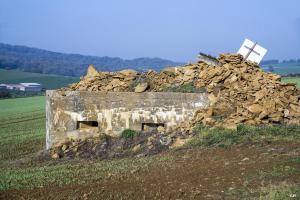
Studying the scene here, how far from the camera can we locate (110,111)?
47.0 feet

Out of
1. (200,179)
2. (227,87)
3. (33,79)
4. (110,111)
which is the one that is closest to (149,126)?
(110,111)

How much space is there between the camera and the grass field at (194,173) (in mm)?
7637

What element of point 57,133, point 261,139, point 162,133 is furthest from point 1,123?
point 261,139

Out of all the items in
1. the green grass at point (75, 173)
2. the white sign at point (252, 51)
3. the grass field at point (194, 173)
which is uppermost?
the white sign at point (252, 51)

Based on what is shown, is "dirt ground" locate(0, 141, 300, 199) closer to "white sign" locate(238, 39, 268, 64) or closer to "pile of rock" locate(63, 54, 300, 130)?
"pile of rock" locate(63, 54, 300, 130)

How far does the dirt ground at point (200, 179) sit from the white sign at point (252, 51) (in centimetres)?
608

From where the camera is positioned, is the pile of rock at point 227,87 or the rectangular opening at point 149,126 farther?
the rectangular opening at point 149,126

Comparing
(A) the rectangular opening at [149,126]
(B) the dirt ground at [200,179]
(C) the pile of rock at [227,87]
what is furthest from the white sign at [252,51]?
(B) the dirt ground at [200,179]

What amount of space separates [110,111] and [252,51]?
5434 mm

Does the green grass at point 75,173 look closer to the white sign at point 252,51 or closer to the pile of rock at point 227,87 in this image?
the pile of rock at point 227,87

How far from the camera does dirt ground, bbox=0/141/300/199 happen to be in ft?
25.0

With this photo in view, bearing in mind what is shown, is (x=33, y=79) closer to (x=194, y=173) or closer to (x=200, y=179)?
(x=194, y=173)

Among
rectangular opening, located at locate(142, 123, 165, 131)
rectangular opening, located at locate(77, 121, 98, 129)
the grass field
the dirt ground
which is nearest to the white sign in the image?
rectangular opening, located at locate(142, 123, 165, 131)

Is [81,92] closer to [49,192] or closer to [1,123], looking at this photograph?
[49,192]
